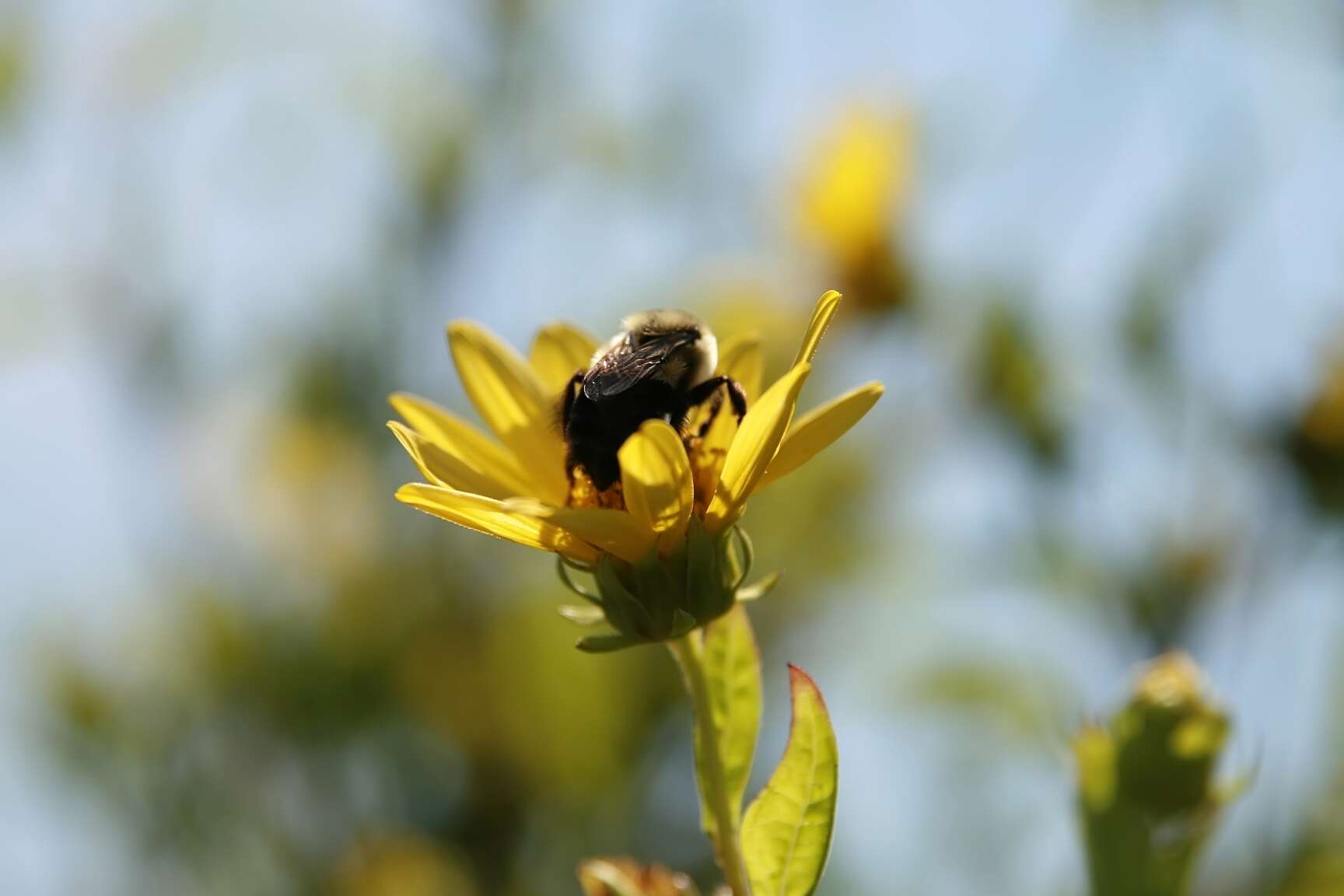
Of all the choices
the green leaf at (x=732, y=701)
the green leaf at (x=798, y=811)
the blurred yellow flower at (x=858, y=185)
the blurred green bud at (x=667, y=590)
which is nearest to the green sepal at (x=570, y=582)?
the blurred green bud at (x=667, y=590)

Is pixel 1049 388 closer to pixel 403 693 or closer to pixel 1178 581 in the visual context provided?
pixel 1178 581

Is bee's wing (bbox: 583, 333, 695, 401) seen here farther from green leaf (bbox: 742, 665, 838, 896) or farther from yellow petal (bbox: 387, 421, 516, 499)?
green leaf (bbox: 742, 665, 838, 896)

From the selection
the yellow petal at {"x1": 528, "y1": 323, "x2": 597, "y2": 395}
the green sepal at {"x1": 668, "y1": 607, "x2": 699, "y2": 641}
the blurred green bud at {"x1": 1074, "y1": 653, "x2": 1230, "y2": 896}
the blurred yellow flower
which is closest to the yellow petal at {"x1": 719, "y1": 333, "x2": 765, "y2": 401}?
the yellow petal at {"x1": 528, "y1": 323, "x2": 597, "y2": 395}

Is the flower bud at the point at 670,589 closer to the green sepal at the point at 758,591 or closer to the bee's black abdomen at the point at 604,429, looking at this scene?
the green sepal at the point at 758,591

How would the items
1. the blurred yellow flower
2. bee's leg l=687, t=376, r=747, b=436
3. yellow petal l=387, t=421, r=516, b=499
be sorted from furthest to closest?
the blurred yellow flower, bee's leg l=687, t=376, r=747, b=436, yellow petal l=387, t=421, r=516, b=499

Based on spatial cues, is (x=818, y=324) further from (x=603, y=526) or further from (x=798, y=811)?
(x=798, y=811)

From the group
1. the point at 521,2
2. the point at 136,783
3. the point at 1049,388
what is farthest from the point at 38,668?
the point at 1049,388

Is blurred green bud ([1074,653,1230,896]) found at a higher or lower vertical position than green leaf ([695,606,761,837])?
lower
